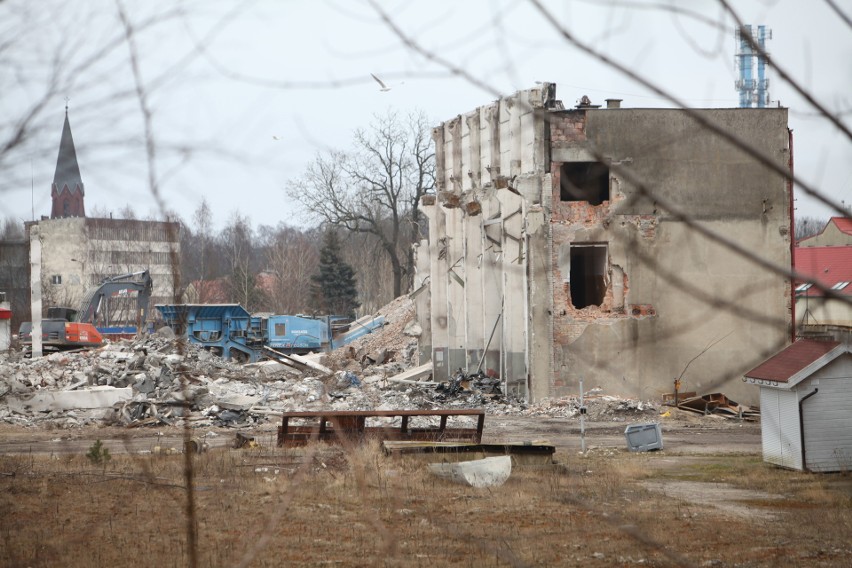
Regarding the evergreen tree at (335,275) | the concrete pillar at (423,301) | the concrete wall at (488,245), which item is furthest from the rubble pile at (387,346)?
the evergreen tree at (335,275)

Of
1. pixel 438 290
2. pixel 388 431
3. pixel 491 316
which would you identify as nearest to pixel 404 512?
pixel 388 431

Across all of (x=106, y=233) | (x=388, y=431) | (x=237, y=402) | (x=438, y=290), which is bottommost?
(x=237, y=402)

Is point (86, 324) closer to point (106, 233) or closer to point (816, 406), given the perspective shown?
point (816, 406)

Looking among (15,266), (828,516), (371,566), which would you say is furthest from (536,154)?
(15,266)

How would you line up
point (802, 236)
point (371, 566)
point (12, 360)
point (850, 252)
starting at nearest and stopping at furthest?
point (802, 236) < point (850, 252) < point (371, 566) < point (12, 360)

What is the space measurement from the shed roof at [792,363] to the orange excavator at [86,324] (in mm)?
26178

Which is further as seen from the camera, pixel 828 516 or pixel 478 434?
pixel 478 434

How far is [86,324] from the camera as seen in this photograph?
41062mm

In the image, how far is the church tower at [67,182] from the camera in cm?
327

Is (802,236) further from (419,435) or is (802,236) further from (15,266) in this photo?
(419,435)

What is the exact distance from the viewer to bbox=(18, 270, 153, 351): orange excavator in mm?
39719

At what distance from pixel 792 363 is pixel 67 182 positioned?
551 inches

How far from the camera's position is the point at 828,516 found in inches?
453

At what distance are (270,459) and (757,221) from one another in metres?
17.1
